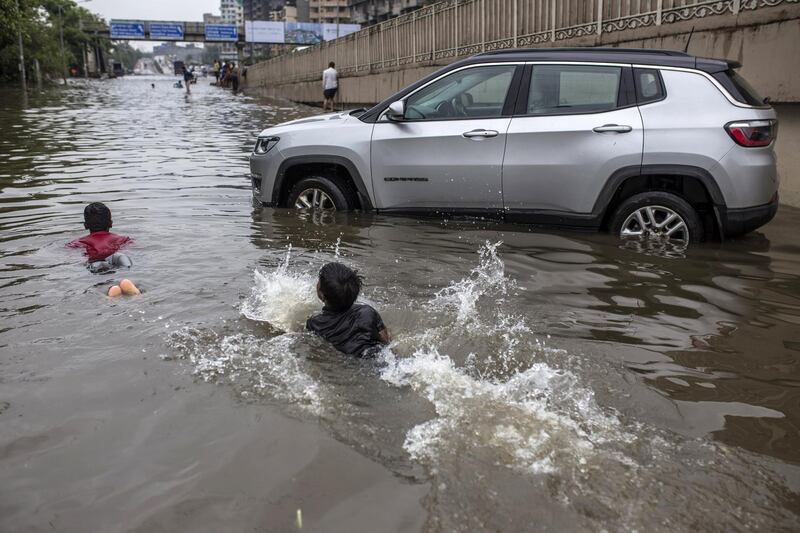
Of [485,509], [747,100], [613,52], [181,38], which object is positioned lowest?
[485,509]

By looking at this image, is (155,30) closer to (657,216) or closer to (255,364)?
(657,216)

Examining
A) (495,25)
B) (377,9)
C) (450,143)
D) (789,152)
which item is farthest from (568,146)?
(377,9)

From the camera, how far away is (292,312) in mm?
4586

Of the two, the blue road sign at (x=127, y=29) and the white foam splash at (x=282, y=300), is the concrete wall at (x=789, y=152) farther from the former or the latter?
the blue road sign at (x=127, y=29)

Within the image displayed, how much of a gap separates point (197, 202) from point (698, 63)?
5.74 metres

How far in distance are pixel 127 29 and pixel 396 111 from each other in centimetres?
10213

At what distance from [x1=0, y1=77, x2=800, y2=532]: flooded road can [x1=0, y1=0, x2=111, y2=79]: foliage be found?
37630 millimetres

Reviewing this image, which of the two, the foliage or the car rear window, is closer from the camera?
the car rear window

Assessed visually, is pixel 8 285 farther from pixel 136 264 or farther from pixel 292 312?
pixel 292 312

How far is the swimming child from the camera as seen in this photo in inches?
219

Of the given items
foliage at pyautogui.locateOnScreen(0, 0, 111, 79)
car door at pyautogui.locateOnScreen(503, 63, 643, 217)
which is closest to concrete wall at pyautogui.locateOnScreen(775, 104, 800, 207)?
car door at pyautogui.locateOnScreen(503, 63, 643, 217)

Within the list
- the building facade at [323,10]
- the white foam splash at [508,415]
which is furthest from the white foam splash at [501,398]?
the building facade at [323,10]

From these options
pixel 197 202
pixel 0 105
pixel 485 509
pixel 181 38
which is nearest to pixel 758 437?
pixel 485 509

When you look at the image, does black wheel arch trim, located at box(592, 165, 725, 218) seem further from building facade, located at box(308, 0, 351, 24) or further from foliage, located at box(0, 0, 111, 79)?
building facade, located at box(308, 0, 351, 24)
